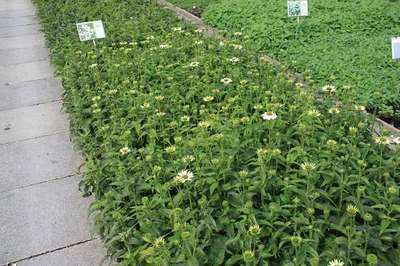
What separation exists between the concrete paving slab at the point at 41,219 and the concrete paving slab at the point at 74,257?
6cm

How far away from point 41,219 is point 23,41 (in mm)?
5811

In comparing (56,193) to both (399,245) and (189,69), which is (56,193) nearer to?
(189,69)

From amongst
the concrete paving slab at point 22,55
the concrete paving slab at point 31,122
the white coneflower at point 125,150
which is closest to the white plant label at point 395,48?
the white coneflower at point 125,150

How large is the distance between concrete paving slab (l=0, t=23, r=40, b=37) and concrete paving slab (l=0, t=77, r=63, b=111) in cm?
313

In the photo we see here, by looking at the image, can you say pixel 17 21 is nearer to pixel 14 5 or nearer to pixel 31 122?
pixel 14 5

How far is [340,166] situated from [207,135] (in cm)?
80

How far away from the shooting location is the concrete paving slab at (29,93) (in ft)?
18.4

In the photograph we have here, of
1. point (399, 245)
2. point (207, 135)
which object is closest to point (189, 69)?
point (207, 135)

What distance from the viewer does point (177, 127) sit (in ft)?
10.4

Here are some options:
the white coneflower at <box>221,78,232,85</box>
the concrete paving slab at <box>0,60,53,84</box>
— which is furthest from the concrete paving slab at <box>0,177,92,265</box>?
the concrete paving slab at <box>0,60,53,84</box>

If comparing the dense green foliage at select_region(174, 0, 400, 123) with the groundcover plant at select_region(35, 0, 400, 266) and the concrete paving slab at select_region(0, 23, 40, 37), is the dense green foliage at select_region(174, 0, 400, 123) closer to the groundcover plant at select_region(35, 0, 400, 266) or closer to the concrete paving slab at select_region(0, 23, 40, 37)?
the groundcover plant at select_region(35, 0, 400, 266)

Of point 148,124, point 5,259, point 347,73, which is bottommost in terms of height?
point 5,259

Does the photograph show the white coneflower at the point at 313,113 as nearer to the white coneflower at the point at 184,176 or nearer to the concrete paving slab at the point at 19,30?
the white coneflower at the point at 184,176

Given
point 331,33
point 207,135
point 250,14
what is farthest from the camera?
point 250,14
